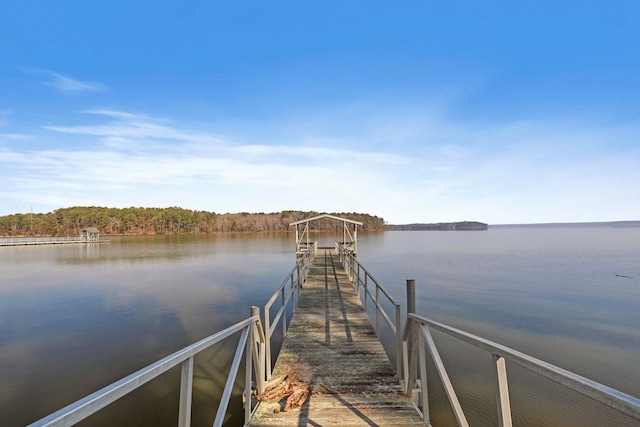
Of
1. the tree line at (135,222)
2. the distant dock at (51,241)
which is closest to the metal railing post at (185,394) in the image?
the distant dock at (51,241)

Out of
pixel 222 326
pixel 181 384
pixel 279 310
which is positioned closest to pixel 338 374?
pixel 181 384

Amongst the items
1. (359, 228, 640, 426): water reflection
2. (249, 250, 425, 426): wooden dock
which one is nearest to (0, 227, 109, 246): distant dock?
(359, 228, 640, 426): water reflection

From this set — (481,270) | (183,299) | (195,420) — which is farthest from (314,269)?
(481,270)

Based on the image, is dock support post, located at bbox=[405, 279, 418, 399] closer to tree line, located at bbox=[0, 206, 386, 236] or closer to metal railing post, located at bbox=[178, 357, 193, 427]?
metal railing post, located at bbox=[178, 357, 193, 427]

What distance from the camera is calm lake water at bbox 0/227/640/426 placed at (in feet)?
21.9

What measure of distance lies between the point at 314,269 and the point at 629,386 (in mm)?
11639

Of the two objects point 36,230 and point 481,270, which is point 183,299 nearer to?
point 481,270

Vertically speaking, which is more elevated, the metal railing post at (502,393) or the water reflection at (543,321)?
the metal railing post at (502,393)

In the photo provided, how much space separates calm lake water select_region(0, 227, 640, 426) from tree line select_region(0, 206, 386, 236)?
8128 cm

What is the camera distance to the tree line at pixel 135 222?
→ 9138 cm

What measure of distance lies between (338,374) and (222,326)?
7.50m

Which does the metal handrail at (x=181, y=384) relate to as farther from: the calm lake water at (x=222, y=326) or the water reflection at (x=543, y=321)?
the water reflection at (x=543, y=321)

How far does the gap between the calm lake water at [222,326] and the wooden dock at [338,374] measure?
2.00 m

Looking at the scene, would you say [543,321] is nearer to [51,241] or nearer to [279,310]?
[279,310]
